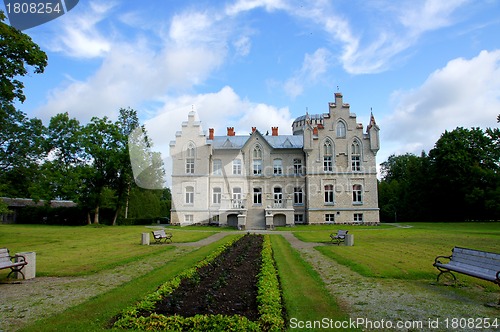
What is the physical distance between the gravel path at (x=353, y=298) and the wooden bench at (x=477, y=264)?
1.87 feet

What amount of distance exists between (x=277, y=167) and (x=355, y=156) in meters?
9.48

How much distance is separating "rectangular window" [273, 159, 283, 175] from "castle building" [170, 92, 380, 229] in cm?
12

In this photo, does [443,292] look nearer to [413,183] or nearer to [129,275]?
[129,275]

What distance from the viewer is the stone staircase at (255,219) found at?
39.3m

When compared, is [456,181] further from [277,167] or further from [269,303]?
[269,303]

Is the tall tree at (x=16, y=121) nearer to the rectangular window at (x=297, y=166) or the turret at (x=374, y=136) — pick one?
the rectangular window at (x=297, y=166)

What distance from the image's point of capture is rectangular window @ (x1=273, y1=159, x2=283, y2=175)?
45.4 m

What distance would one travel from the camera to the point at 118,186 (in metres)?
49.7

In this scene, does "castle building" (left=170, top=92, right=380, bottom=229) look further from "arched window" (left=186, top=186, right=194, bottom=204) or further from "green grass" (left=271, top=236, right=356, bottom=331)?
"green grass" (left=271, top=236, right=356, bottom=331)

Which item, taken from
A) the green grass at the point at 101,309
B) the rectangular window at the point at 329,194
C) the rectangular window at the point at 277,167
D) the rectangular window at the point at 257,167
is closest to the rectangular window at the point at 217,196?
the rectangular window at the point at 257,167

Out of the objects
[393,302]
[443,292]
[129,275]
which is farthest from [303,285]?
[129,275]

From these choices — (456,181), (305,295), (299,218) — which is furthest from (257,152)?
(305,295)

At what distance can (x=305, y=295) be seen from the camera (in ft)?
30.1

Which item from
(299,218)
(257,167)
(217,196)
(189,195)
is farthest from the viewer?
(257,167)
